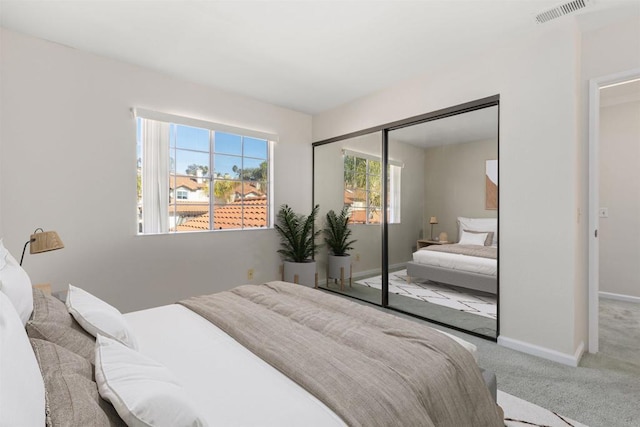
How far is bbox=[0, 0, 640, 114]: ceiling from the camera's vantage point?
214 centimetres

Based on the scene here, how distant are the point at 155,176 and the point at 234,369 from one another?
2656 mm

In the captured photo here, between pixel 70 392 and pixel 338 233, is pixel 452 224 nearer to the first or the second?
pixel 338 233

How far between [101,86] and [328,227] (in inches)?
116

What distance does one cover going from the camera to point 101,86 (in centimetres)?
285

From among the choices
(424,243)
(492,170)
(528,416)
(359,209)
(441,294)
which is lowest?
(528,416)

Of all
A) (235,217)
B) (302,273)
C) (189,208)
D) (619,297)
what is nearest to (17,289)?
(189,208)

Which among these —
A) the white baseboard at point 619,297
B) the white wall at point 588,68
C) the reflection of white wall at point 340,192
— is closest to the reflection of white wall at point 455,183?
the white wall at point 588,68

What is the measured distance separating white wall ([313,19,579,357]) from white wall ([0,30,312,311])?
285cm

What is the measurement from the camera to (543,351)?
7.76 feet

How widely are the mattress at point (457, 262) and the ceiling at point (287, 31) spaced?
185 centimetres

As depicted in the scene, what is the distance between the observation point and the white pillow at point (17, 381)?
1.69ft

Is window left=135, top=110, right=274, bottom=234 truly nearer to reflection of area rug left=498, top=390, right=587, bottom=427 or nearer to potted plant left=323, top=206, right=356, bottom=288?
potted plant left=323, top=206, right=356, bottom=288

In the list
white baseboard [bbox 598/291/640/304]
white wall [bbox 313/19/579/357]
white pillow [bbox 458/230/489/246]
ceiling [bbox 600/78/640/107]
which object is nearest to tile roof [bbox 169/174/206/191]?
white pillow [bbox 458/230/489/246]

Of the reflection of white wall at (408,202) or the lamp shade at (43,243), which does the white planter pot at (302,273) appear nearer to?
the reflection of white wall at (408,202)
